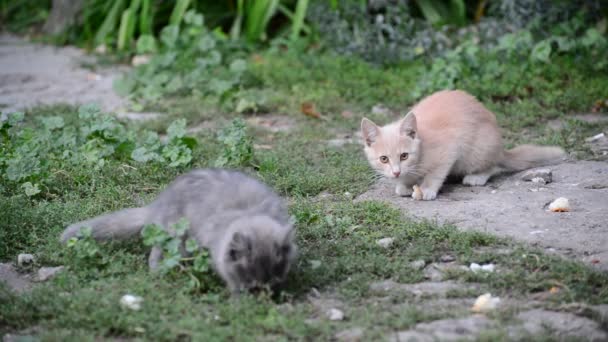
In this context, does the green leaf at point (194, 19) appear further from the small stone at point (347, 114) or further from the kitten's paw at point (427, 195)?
the kitten's paw at point (427, 195)

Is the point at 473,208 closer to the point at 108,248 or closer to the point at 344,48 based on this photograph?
the point at 108,248

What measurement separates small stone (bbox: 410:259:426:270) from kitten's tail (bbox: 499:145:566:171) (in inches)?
72.1

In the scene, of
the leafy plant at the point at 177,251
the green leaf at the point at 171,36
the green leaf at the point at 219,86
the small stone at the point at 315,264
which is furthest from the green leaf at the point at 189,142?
the green leaf at the point at 171,36

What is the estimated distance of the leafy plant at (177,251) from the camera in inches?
169

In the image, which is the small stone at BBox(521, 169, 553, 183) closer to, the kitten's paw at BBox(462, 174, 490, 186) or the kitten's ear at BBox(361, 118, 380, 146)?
the kitten's paw at BBox(462, 174, 490, 186)

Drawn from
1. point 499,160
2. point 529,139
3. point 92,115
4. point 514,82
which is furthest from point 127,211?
point 514,82

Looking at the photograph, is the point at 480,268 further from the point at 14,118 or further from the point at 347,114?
the point at 14,118

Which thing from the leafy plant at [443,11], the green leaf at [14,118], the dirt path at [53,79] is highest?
the leafy plant at [443,11]

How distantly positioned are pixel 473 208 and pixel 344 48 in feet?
14.2

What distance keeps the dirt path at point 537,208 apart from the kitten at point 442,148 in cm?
12

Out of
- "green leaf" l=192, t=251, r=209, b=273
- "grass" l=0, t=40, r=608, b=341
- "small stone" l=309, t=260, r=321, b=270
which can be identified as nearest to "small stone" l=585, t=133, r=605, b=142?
"grass" l=0, t=40, r=608, b=341

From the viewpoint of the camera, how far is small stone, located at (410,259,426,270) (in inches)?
181

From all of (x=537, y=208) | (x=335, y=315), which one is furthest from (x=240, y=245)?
(x=537, y=208)

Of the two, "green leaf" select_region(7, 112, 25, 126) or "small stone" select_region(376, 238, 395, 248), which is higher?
"green leaf" select_region(7, 112, 25, 126)
